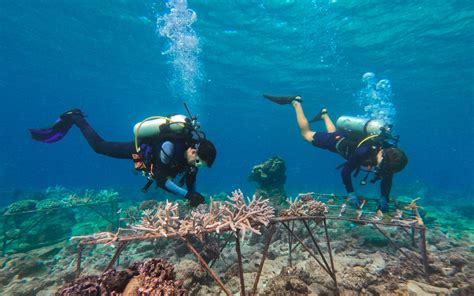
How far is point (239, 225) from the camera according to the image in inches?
134

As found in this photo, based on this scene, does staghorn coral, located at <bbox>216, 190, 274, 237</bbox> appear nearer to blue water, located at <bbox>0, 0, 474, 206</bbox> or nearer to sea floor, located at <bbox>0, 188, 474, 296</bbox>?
sea floor, located at <bbox>0, 188, 474, 296</bbox>

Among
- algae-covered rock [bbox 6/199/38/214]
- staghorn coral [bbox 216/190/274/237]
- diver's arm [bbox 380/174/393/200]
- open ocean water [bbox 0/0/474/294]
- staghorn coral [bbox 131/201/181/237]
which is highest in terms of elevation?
open ocean water [bbox 0/0/474/294]

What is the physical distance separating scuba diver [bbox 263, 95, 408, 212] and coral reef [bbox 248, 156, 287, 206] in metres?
3.14

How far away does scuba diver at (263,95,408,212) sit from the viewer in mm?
6281

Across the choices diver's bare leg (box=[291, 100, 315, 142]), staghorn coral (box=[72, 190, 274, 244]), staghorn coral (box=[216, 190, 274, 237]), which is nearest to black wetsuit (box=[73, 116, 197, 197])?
staghorn coral (box=[72, 190, 274, 244])

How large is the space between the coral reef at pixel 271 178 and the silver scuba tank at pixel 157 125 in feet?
22.8

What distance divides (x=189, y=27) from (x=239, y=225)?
22.0 meters

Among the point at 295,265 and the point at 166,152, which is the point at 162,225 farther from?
the point at 295,265

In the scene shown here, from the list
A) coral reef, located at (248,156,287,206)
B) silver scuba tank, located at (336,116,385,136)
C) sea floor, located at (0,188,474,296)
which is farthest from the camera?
coral reef, located at (248,156,287,206)

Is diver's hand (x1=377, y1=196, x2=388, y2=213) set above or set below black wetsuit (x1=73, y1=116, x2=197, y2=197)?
above

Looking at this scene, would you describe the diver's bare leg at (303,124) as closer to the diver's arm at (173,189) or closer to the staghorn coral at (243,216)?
the diver's arm at (173,189)

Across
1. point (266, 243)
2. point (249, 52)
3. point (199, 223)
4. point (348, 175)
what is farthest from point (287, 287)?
point (249, 52)

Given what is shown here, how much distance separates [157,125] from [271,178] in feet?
24.6

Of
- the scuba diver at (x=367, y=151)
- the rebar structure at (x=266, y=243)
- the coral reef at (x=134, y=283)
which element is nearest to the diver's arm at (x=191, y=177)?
the rebar structure at (x=266, y=243)
